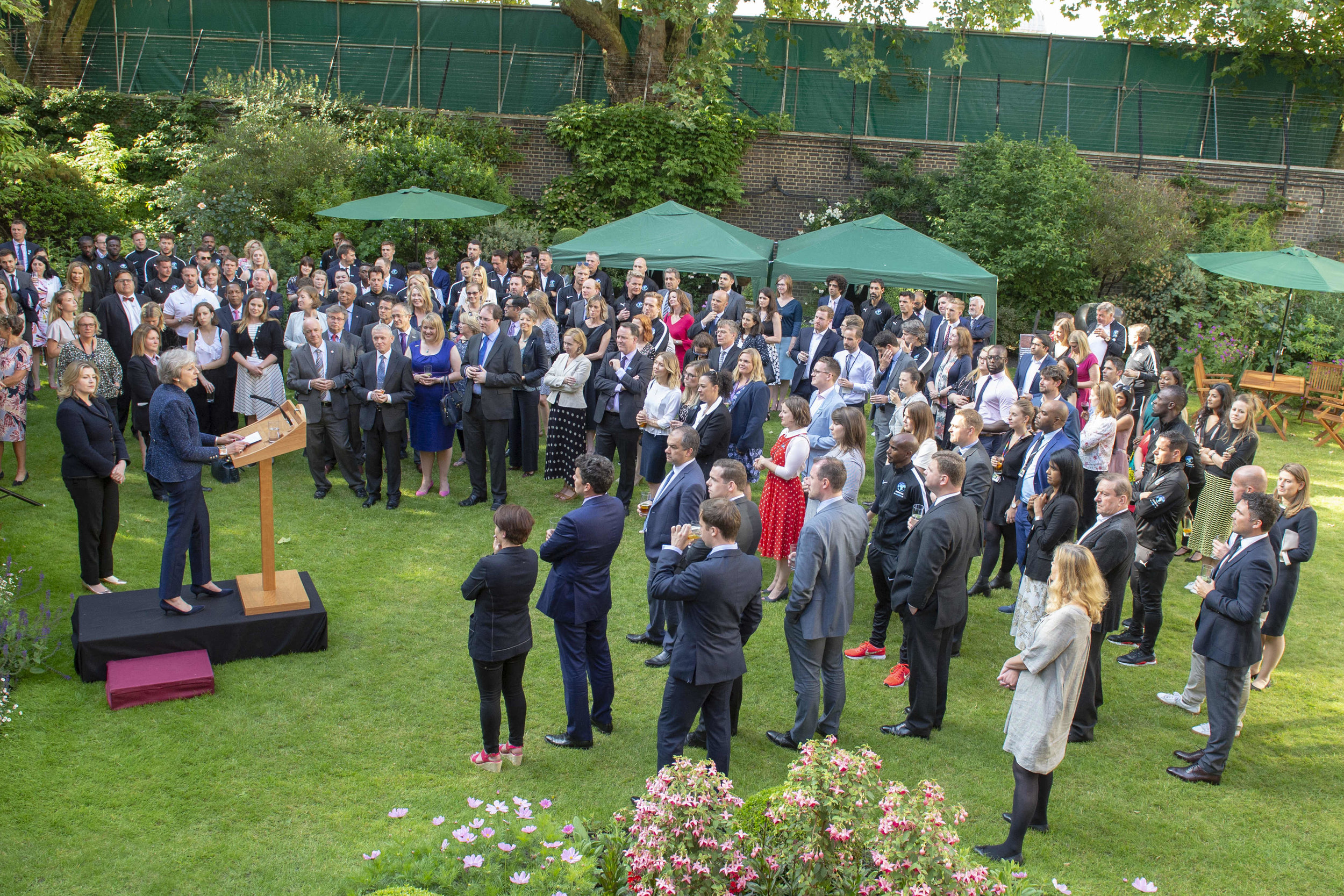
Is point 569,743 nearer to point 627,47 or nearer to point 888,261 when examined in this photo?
point 888,261

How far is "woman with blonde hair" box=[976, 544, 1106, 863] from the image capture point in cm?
456

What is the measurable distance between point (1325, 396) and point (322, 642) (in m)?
15.2

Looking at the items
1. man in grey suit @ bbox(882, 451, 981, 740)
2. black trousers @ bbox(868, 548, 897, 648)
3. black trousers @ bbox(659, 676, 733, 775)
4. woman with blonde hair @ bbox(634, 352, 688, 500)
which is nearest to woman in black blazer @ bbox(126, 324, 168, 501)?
woman with blonde hair @ bbox(634, 352, 688, 500)

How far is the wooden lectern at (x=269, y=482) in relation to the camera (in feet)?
21.0

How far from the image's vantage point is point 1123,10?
2334 cm

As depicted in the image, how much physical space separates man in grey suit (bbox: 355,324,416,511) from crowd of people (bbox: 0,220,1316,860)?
0.09ft

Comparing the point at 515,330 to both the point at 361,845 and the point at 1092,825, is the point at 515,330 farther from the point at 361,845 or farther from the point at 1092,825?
the point at 1092,825

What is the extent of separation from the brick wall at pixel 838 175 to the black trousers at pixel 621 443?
1470cm

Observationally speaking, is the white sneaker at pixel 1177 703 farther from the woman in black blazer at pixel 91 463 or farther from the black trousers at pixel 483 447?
the woman in black blazer at pixel 91 463

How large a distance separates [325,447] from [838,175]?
53.6ft

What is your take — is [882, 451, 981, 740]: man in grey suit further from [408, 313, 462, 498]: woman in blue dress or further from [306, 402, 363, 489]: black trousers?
[306, 402, 363, 489]: black trousers

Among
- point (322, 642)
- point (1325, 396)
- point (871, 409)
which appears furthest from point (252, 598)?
point (1325, 396)

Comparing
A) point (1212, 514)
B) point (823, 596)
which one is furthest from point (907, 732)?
point (1212, 514)

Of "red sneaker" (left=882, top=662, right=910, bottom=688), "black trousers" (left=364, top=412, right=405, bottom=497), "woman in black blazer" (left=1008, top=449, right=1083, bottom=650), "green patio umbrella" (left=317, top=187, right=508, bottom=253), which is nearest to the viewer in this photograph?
"woman in black blazer" (left=1008, top=449, right=1083, bottom=650)
